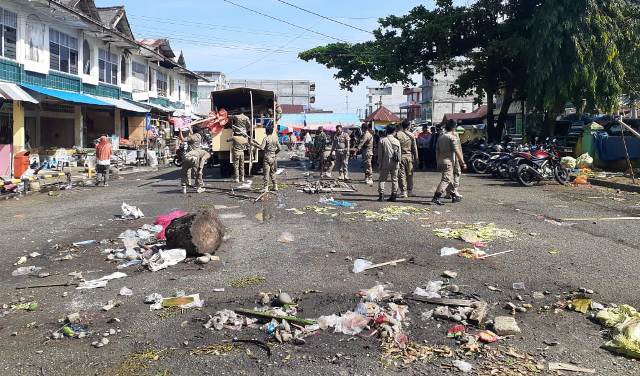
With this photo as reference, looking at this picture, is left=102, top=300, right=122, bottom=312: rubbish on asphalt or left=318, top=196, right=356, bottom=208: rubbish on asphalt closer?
left=102, top=300, right=122, bottom=312: rubbish on asphalt

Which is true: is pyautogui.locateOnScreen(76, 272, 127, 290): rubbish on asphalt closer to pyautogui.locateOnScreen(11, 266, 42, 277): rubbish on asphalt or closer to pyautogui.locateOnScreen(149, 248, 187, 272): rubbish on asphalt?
pyautogui.locateOnScreen(149, 248, 187, 272): rubbish on asphalt

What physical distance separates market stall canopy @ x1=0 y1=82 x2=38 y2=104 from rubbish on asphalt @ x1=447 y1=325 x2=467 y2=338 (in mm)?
17325

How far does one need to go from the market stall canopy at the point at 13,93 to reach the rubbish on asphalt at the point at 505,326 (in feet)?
57.5

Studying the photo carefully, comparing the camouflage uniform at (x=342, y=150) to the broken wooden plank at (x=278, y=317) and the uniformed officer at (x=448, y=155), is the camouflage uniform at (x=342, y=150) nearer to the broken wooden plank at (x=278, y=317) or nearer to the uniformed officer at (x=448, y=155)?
the uniformed officer at (x=448, y=155)

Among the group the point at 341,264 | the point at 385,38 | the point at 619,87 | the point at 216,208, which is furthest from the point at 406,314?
the point at 385,38

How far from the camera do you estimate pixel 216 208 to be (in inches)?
456

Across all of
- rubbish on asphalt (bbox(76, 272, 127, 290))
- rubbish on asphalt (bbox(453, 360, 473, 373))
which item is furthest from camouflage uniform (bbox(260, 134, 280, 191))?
rubbish on asphalt (bbox(453, 360, 473, 373))

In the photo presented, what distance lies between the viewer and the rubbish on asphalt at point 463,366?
12.8 ft

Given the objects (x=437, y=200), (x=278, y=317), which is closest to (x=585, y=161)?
(x=437, y=200)

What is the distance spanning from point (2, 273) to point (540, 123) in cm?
2158

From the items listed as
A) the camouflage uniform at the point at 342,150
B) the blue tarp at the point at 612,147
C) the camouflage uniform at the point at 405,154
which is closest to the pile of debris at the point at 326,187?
the camouflage uniform at the point at 342,150

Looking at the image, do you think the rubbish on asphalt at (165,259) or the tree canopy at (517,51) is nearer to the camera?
the rubbish on asphalt at (165,259)

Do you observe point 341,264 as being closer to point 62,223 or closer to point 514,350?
point 514,350

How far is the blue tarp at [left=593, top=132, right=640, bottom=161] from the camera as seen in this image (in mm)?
18922
